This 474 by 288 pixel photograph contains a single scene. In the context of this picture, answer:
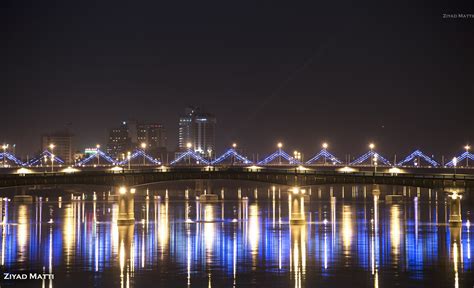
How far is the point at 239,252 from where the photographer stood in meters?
91.9

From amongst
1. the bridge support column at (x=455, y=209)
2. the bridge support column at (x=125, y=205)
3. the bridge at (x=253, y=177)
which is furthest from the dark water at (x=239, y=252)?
the bridge at (x=253, y=177)

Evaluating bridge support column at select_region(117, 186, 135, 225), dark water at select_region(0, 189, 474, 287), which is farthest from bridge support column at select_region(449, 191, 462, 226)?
bridge support column at select_region(117, 186, 135, 225)

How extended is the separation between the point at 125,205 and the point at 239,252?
37.9 m

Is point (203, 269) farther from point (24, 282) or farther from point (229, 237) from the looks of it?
point (229, 237)

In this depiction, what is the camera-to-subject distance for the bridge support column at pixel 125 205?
12550 cm

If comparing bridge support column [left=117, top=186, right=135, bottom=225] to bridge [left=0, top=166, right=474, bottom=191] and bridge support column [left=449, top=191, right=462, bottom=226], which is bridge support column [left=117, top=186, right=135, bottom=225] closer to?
bridge [left=0, top=166, right=474, bottom=191]

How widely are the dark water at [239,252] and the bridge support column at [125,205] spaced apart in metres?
1.32

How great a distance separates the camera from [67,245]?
99.1m

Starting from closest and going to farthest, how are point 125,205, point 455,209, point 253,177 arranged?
1. point 455,209
2. point 125,205
3. point 253,177

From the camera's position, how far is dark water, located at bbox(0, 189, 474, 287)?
7250cm

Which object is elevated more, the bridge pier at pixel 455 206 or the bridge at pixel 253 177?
the bridge at pixel 253 177

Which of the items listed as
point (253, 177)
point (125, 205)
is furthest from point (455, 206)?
point (125, 205)

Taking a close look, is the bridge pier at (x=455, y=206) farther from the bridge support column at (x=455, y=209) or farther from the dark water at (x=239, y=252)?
the dark water at (x=239, y=252)

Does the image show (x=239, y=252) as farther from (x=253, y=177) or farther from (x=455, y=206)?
(x=253, y=177)
